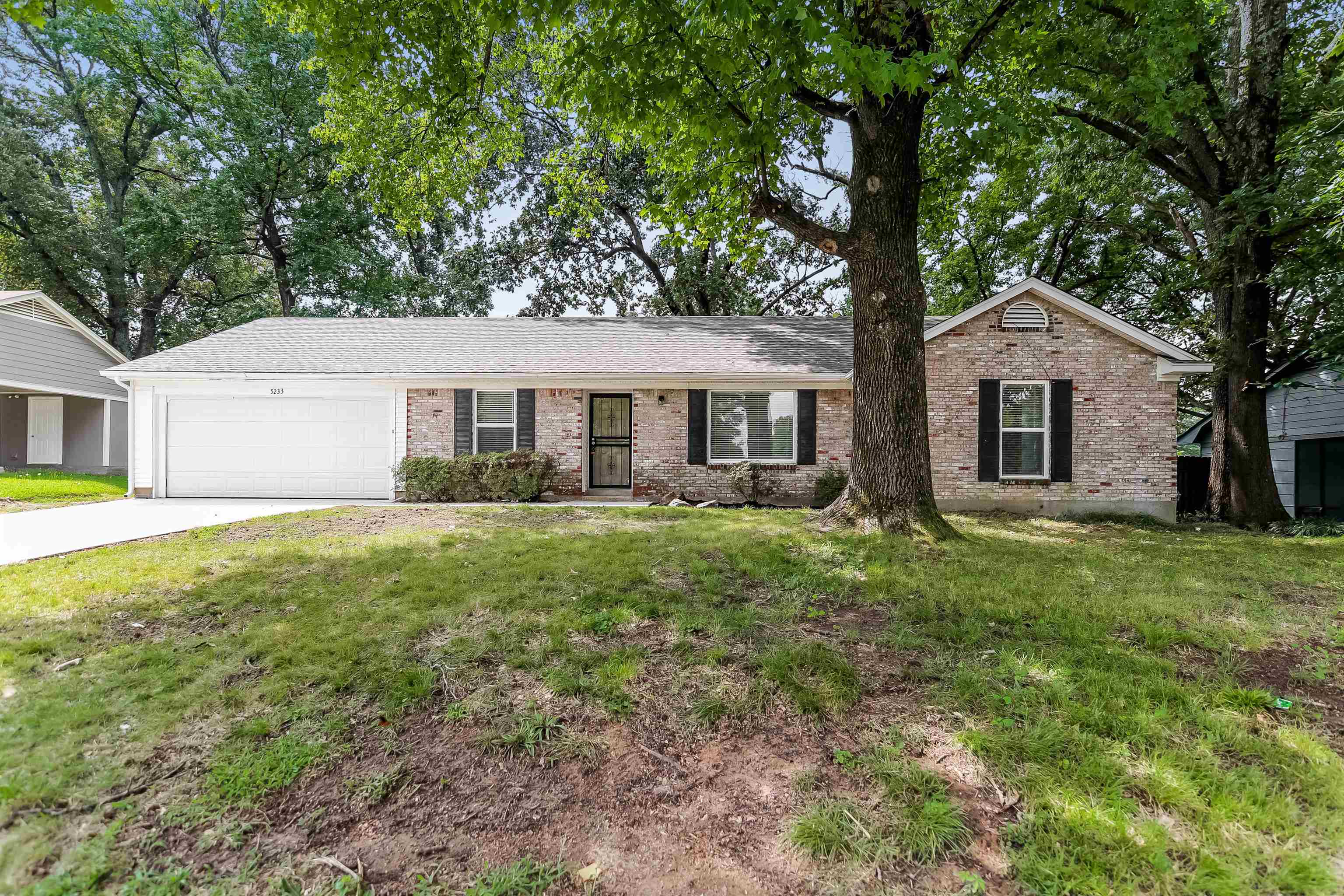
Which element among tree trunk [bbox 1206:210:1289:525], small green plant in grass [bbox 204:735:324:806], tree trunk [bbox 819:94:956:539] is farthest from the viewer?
tree trunk [bbox 1206:210:1289:525]

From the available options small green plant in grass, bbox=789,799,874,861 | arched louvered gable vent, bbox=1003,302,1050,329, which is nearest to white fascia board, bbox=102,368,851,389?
arched louvered gable vent, bbox=1003,302,1050,329

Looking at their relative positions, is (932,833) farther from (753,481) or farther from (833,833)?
(753,481)

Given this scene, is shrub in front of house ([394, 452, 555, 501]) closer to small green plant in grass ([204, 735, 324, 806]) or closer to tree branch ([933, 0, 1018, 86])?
small green plant in grass ([204, 735, 324, 806])

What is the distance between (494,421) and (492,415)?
0.41ft

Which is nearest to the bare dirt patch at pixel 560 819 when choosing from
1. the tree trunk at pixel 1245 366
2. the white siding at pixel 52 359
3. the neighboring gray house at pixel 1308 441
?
the tree trunk at pixel 1245 366

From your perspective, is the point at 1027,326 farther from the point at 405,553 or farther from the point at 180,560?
the point at 180,560

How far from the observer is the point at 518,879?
1801 millimetres

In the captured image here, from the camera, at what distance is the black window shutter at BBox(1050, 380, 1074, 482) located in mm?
9523

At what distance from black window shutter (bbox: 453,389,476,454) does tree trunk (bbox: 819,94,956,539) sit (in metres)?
7.38

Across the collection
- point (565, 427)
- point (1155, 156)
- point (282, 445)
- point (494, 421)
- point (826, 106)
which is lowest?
point (282, 445)

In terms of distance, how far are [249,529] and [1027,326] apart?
12.3 m

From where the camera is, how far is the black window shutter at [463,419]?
36.0 feet

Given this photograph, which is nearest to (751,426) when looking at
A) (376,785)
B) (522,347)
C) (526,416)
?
(526,416)

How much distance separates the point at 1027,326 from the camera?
378 inches
